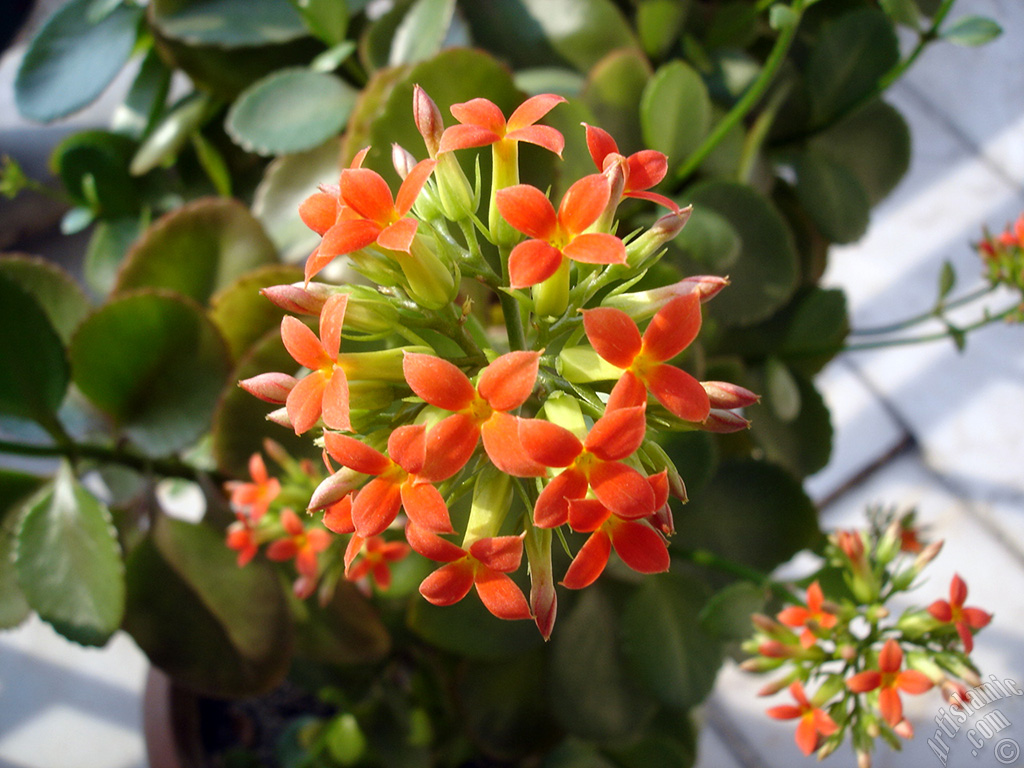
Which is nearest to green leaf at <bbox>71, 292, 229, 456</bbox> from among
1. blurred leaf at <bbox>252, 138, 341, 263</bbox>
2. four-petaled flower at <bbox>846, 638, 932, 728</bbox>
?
blurred leaf at <bbox>252, 138, 341, 263</bbox>

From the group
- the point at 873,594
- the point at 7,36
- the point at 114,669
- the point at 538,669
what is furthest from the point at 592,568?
the point at 7,36

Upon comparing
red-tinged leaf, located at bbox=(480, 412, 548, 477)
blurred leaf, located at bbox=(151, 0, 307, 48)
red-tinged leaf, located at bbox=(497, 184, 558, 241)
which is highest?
red-tinged leaf, located at bbox=(497, 184, 558, 241)

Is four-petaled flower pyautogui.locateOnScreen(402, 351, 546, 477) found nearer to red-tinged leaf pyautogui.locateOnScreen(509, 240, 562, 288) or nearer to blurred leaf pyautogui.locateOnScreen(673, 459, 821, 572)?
red-tinged leaf pyautogui.locateOnScreen(509, 240, 562, 288)

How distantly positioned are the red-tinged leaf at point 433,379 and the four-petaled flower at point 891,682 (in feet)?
1.03

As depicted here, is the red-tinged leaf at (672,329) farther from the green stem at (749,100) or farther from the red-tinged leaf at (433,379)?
the green stem at (749,100)

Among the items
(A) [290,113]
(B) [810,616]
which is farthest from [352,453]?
(A) [290,113]

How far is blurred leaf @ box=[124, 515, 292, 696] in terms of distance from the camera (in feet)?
1.82

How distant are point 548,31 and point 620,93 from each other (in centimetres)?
10

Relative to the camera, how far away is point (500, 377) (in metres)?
0.27

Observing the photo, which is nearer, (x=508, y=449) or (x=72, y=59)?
(x=508, y=449)

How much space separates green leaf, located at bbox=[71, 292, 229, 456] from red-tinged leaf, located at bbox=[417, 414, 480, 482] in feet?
1.04

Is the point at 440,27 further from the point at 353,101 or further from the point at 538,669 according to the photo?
the point at 538,669

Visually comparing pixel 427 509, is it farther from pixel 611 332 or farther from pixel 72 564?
pixel 72 564

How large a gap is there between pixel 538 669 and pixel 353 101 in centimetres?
49
